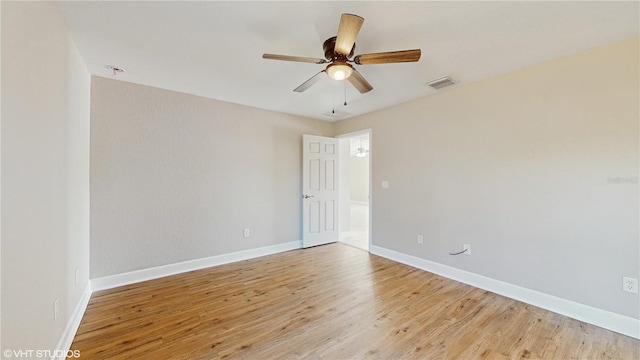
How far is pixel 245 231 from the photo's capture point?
3928mm

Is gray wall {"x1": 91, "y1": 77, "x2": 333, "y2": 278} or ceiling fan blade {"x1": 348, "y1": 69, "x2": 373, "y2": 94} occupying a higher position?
ceiling fan blade {"x1": 348, "y1": 69, "x2": 373, "y2": 94}

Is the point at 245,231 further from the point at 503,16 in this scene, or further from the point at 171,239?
the point at 503,16

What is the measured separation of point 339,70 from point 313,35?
0.38m

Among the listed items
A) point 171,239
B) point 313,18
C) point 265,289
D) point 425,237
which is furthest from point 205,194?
point 425,237

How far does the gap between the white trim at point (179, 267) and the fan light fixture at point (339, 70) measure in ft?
10.0

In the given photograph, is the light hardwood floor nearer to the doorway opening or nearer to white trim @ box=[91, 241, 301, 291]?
white trim @ box=[91, 241, 301, 291]

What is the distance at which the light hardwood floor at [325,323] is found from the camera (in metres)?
1.83

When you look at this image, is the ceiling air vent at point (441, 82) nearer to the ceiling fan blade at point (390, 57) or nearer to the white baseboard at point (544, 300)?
the ceiling fan blade at point (390, 57)

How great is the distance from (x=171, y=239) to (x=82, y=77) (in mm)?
2042

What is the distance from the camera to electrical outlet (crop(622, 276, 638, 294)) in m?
2.04

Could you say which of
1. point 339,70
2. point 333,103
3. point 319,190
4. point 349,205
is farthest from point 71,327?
point 349,205

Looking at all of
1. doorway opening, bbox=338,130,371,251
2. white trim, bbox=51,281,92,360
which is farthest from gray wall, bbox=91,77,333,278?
doorway opening, bbox=338,130,371,251

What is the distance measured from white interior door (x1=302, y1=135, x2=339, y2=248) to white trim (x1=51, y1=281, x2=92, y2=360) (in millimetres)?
2870

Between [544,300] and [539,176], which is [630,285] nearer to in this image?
[544,300]
